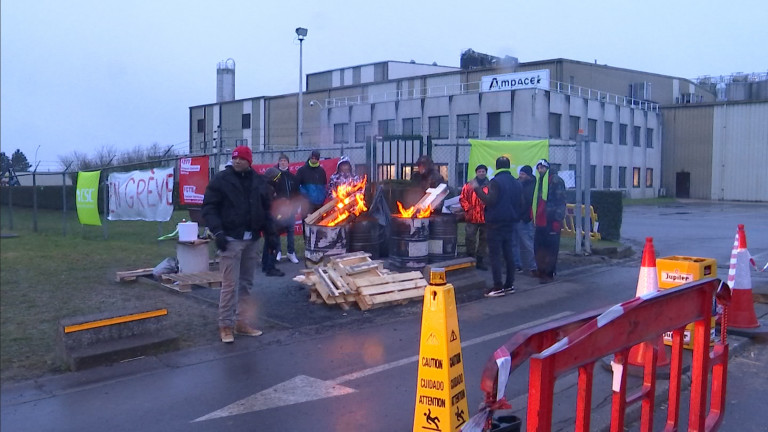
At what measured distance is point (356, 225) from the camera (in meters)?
11.1

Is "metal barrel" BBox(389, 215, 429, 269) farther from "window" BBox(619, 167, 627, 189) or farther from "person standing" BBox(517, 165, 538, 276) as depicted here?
"window" BBox(619, 167, 627, 189)

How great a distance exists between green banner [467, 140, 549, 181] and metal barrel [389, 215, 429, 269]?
278 cm

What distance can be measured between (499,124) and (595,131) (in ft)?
27.8

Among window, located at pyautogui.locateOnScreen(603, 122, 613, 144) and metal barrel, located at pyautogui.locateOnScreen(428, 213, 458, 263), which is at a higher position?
window, located at pyautogui.locateOnScreen(603, 122, 613, 144)

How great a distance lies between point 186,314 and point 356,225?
337cm

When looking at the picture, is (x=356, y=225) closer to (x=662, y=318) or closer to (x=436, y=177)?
(x=436, y=177)

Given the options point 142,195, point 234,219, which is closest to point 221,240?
point 234,219

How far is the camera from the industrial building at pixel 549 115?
148 feet

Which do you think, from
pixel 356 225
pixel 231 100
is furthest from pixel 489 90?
pixel 356 225

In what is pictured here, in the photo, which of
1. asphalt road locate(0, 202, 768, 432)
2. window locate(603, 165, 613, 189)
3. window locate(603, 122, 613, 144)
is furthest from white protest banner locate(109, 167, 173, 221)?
window locate(603, 122, 613, 144)

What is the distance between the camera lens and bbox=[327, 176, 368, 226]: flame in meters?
11.0

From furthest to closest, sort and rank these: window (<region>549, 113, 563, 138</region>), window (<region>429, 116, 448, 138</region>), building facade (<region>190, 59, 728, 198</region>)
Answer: window (<region>429, 116, 448, 138</region>) → building facade (<region>190, 59, 728, 198</region>) → window (<region>549, 113, 563, 138</region>)

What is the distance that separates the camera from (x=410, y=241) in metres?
10.8

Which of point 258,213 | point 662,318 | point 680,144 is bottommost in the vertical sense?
point 662,318
